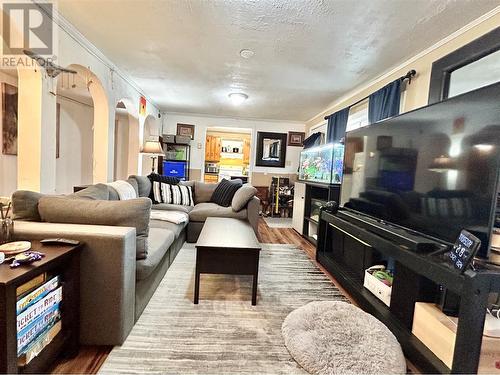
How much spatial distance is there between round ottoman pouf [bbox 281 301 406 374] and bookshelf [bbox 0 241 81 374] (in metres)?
1.24

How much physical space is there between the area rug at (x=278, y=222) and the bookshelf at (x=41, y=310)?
12.9 feet

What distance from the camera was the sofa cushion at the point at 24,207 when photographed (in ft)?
5.02

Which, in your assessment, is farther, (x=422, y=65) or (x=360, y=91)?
(x=360, y=91)

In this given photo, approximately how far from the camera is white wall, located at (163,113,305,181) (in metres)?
6.28

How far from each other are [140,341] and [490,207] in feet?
6.77

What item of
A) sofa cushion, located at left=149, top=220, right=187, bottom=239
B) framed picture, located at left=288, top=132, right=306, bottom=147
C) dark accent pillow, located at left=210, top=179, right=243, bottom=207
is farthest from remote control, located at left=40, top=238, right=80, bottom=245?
framed picture, located at left=288, top=132, right=306, bottom=147

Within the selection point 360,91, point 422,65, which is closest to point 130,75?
point 360,91

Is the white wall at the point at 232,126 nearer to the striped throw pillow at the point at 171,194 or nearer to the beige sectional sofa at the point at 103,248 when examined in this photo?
the striped throw pillow at the point at 171,194

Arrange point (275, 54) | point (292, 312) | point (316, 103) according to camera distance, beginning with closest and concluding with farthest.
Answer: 1. point (292, 312)
2. point (275, 54)
3. point (316, 103)

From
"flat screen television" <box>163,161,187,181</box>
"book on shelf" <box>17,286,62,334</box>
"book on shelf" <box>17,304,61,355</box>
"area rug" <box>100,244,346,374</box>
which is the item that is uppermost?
"flat screen television" <box>163,161,187,181</box>

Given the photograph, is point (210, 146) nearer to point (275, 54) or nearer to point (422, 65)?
point (275, 54)

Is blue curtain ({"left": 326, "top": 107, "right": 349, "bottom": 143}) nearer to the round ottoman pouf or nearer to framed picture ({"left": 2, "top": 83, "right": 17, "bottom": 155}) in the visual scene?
the round ottoman pouf

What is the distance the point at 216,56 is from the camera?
113 inches

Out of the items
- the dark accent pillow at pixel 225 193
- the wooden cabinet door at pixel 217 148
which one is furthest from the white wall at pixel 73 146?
the dark accent pillow at pixel 225 193
